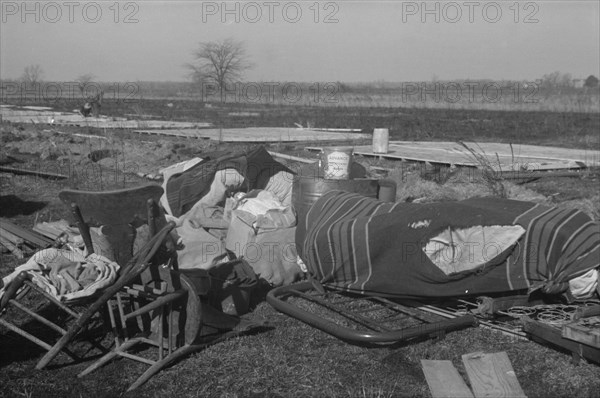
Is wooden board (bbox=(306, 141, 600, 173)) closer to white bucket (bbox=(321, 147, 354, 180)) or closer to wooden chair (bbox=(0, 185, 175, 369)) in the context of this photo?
white bucket (bbox=(321, 147, 354, 180))

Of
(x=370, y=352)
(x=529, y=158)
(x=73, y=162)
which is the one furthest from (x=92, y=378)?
(x=529, y=158)

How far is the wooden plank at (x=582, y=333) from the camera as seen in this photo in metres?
3.82

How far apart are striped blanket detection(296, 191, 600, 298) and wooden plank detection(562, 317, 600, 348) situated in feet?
2.17

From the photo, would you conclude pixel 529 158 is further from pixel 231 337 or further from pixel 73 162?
pixel 231 337

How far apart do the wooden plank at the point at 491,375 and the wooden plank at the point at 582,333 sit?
0.36 metres

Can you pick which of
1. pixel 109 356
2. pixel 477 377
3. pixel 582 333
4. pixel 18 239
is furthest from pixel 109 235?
pixel 18 239

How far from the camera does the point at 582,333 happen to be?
12.8ft

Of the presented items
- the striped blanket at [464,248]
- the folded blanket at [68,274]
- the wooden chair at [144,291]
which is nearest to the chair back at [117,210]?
the wooden chair at [144,291]

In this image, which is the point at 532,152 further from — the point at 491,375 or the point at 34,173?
the point at 491,375

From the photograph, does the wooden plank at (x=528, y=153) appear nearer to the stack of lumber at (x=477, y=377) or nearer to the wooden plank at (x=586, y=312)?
the wooden plank at (x=586, y=312)

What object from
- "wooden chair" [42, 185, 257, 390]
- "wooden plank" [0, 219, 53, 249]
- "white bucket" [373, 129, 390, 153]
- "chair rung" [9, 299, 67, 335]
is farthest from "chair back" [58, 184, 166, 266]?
"white bucket" [373, 129, 390, 153]

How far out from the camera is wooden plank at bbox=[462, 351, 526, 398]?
3.59 meters

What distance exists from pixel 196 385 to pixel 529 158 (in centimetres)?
1121

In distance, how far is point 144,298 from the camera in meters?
4.38
